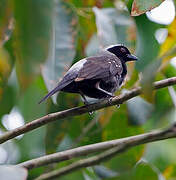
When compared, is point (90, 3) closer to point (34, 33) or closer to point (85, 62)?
point (85, 62)

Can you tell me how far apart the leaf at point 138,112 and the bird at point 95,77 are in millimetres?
215

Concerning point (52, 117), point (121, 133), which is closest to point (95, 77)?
point (121, 133)

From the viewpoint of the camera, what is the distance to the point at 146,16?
3391mm

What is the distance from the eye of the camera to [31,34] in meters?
1.34

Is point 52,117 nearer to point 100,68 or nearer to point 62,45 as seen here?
point 62,45

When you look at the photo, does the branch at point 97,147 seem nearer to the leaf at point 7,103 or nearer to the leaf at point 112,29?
the leaf at point 7,103

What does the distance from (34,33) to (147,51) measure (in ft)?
5.86

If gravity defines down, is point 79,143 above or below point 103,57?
below

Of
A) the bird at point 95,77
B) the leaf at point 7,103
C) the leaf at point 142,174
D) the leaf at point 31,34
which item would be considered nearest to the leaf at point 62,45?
the leaf at point 7,103

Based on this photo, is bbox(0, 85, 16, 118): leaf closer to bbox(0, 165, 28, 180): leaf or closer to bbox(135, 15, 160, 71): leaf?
bbox(135, 15, 160, 71): leaf

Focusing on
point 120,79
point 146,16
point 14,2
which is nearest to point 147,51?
point 146,16

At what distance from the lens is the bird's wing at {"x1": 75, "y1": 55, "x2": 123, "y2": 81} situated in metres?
3.66

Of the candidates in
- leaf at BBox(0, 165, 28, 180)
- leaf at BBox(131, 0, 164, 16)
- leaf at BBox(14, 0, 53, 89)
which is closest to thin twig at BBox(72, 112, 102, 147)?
leaf at BBox(0, 165, 28, 180)

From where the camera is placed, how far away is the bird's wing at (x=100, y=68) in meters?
3.66
